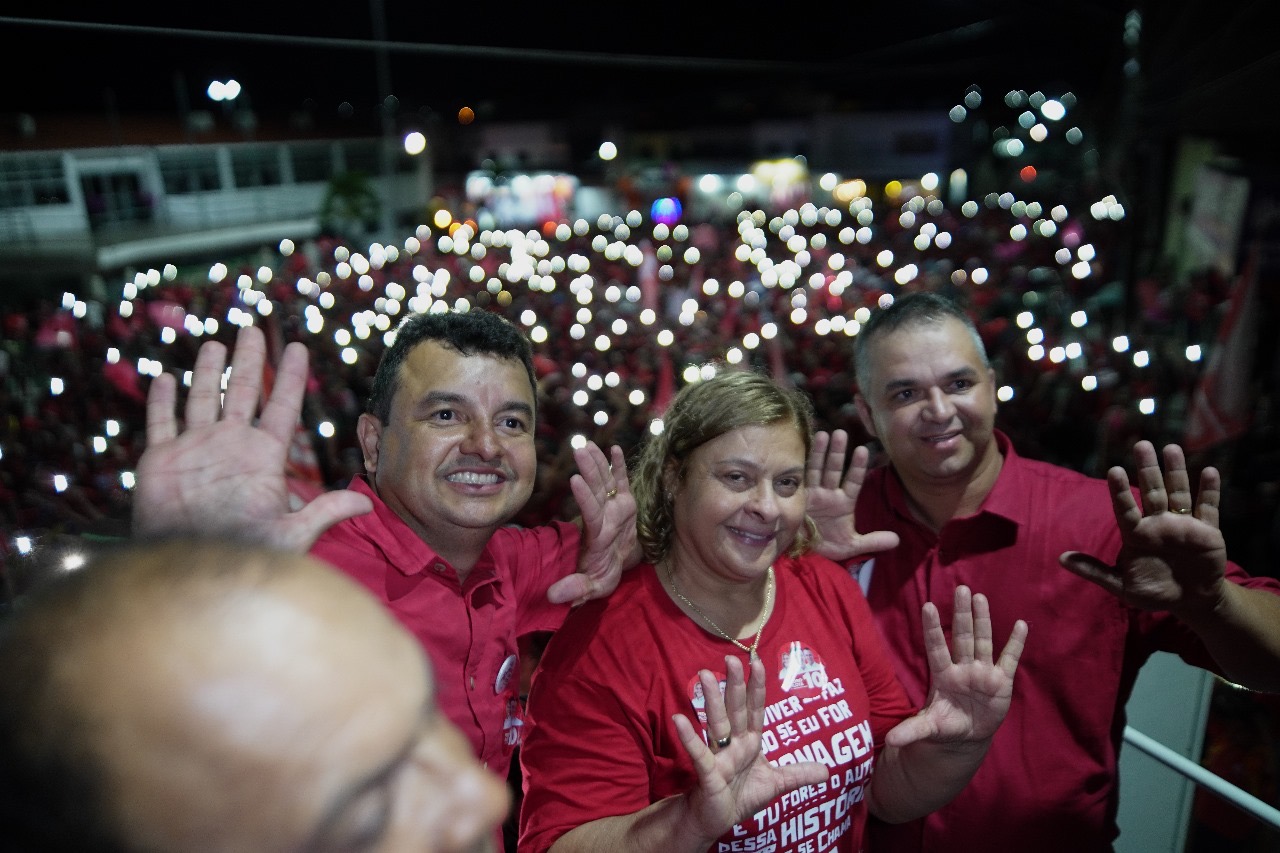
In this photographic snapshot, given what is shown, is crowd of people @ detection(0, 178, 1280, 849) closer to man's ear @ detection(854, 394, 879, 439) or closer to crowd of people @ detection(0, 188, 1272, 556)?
man's ear @ detection(854, 394, 879, 439)

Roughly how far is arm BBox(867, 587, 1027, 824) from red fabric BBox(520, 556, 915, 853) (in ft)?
0.35

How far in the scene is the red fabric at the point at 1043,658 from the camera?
2.26m

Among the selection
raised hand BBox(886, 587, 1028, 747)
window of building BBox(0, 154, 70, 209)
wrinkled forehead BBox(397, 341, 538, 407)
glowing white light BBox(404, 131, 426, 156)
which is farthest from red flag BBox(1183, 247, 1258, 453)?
glowing white light BBox(404, 131, 426, 156)

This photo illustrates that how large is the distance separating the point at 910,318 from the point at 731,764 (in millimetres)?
1647

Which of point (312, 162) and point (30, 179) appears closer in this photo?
point (30, 179)

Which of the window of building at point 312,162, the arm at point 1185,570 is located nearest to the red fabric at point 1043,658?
the arm at point 1185,570

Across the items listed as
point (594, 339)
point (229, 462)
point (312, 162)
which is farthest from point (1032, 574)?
point (312, 162)

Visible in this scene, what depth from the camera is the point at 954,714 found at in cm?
198

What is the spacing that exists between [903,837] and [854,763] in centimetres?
60

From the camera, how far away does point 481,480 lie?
2133 mm

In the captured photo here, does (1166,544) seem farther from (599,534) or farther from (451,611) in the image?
(451,611)

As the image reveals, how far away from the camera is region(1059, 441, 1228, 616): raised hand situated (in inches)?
75.9

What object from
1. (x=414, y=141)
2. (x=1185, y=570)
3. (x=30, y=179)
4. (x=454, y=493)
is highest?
(x=414, y=141)

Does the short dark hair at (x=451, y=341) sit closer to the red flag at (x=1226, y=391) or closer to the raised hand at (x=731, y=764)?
the raised hand at (x=731, y=764)
